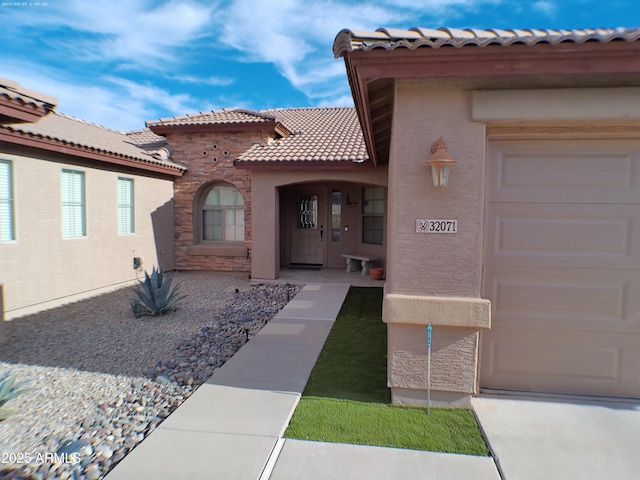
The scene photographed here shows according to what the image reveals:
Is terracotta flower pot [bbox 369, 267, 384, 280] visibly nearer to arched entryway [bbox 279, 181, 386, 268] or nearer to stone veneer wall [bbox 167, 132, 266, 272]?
arched entryway [bbox 279, 181, 386, 268]

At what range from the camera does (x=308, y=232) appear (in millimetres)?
13812

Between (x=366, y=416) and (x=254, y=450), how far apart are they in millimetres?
1156

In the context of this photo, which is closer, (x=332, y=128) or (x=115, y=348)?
(x=115, y=348)

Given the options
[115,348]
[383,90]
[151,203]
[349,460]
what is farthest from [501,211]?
[151,203]

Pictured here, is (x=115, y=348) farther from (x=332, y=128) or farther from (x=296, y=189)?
(x=332, y=128)

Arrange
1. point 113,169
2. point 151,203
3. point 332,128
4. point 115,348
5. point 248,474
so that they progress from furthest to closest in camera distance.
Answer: point 332,128 → point 151,203 → point 113,169 → point 115,348 → point 248,474

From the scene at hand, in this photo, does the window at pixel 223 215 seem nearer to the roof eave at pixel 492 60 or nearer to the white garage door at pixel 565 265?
the roof eave at pixel 492 60

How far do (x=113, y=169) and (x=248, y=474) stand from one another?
9868 millimetres

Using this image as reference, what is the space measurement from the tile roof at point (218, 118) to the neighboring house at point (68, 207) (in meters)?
1.26

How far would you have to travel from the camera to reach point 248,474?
117 inches

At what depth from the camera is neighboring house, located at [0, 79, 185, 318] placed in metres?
7.68

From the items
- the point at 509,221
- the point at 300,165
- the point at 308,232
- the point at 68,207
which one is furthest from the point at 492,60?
the point at 308,232

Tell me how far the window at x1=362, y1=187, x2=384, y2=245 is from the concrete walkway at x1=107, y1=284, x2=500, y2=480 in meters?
8.01

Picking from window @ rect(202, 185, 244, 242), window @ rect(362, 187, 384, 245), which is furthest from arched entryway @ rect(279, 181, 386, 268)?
window @ rect(202, 185, 244, 242)
